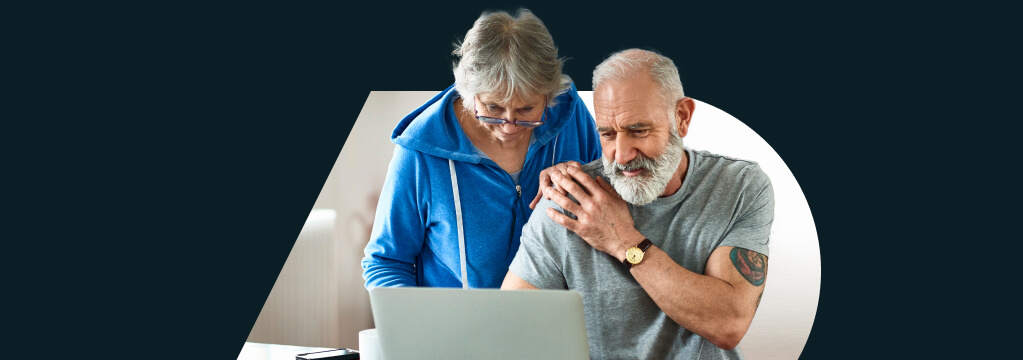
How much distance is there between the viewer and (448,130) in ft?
10.2

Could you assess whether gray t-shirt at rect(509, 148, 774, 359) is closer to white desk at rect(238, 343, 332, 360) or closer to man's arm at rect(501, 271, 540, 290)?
man's arm at rect(501, 271, 540, 290)

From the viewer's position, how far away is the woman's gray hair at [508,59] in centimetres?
267

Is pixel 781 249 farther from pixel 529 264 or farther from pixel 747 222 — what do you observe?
pixel 529 264


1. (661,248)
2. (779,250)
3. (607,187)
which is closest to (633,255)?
(661,248)

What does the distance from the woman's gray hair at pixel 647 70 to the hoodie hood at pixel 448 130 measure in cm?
59

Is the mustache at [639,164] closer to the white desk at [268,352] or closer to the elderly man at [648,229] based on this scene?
the elderly man at [648,229]

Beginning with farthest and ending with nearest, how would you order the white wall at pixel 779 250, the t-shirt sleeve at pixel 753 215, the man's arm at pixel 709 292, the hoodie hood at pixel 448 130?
the white wall at pixel 779 250 < the hoodie hood at pixel 448 130 < the t-shirt sleeve at pixel 753 215 < the man's arm at pixel 709 292

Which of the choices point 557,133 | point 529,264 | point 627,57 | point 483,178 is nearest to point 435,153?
point 483,178

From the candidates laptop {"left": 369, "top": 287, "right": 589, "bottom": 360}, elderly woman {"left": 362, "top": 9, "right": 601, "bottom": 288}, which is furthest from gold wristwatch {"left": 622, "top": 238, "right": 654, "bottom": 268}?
elderly woman {"left": 362, "top": 9, "right": 601, "bottom": 288}

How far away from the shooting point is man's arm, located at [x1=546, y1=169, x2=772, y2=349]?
2.37 meters

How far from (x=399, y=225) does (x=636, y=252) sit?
3.36ft

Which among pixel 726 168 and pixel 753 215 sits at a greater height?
pixel 726 168

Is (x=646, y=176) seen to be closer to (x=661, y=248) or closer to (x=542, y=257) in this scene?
(x=661, y=248)

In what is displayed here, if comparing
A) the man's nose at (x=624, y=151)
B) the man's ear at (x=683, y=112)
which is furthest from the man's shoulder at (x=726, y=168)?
the man's nose at (x=624, y=151)
